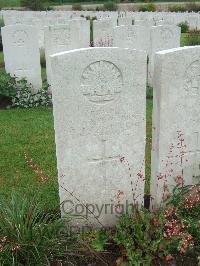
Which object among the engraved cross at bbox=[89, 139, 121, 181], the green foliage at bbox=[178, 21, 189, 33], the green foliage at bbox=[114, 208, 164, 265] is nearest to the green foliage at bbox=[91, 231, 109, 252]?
the green foliage at bbox=[114, 208, 164, 265]

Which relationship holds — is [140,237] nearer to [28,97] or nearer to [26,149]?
[26,149]

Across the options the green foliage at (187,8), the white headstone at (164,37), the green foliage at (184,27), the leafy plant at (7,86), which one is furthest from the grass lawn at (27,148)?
the green foliage at (187,8)

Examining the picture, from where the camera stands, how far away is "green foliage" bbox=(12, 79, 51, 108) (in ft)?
27.5

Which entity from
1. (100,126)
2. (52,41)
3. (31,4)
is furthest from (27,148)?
(31,4)

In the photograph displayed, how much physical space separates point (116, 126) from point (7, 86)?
549 centimetres

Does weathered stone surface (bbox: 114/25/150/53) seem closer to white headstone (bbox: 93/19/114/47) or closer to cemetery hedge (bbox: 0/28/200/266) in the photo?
white headstone (bbox: 93/19/114/47)

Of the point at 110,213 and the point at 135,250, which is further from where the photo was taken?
the point at 110,213

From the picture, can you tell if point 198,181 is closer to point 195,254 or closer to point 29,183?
point 195,254

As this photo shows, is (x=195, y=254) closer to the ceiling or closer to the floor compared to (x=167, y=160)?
closer to the floor

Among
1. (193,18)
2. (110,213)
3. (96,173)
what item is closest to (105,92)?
(96,173)

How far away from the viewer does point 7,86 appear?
841cm

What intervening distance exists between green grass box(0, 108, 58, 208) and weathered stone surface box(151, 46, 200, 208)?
1174 mm

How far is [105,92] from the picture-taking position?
10.9ft

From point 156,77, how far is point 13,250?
6.25 ft
